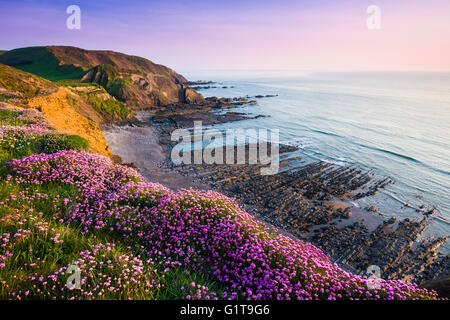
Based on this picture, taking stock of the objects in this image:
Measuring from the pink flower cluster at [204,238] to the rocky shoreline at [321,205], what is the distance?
988cm

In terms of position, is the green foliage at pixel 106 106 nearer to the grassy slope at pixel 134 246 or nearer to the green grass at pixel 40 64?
the green grass at pixel 40 64

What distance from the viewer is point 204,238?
19.1 feet

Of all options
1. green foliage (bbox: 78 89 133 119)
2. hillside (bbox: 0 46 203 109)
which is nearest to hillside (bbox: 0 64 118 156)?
green foliage (bbox: 78 89 133 119)

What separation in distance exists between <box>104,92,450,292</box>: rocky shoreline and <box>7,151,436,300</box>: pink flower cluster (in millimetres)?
9878

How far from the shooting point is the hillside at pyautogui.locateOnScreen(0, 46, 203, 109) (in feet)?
178

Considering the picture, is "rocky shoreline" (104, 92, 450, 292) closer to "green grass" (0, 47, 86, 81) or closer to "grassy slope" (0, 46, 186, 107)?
"grassy slope" (0, 46, 186, 107)

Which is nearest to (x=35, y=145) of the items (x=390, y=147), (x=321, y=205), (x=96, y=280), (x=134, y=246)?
(x=134, y=246)

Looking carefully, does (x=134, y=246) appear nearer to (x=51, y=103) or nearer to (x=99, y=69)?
(x=51, y=103)

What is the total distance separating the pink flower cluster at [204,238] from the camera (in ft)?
14.5

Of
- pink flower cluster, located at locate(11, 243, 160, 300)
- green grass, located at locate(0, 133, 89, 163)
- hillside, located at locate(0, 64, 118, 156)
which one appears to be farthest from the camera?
hillside, located at locate(0, 64, 118, 156)

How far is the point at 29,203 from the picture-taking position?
5.56m

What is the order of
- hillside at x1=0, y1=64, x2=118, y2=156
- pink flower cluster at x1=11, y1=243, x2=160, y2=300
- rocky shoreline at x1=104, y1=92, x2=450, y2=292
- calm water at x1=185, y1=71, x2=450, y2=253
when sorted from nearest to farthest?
pink flower cluster at x1=11, y1=243, x2=160, y2=300
rocky shoreline at x1=104, y1=92, x2=450, y2=292
hillside at x1=0, y1=64, x2=118, y2=156
calm water at x1=185, y1=71, x2=450, y2=253

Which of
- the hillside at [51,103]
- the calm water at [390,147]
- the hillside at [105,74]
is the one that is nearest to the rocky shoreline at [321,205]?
the calm water at [390,147]
